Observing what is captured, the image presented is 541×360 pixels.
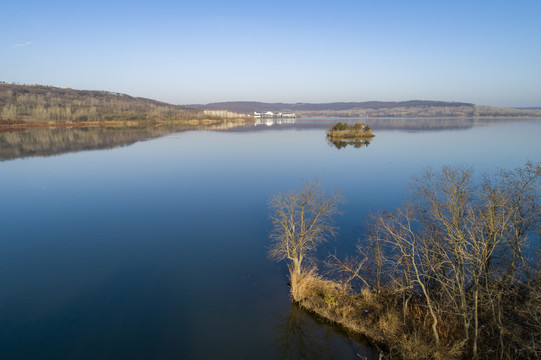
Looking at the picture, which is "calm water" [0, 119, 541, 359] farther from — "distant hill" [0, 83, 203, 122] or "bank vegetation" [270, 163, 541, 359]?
"distant hill" [0, 83, 203, 122]

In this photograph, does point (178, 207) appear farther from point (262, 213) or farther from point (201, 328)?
point (201, 328)

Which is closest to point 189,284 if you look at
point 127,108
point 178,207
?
point 178,207

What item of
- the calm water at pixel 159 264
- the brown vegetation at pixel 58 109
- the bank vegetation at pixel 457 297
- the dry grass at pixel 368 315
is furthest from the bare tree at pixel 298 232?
the brown vegetation at pixel 58 109

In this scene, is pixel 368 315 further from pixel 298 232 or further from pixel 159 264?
pixel 159 264

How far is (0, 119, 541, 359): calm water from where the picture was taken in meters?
9.06

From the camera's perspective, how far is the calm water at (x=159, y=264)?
29.7 feet

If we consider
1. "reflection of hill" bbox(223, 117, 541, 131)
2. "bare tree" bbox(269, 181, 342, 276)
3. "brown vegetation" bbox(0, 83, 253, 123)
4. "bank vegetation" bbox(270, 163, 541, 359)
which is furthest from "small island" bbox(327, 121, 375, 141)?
"brown vegetation" bbox(0, 83, 253, 123)

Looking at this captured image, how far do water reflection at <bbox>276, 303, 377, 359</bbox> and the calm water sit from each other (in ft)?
0.11

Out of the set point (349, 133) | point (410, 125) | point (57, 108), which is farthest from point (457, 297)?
point (57, 108)

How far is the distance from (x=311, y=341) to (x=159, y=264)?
301 inches

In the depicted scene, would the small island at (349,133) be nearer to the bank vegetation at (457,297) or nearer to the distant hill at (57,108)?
the bank vegetation at (457,297)

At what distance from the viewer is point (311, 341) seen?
9.13 meters

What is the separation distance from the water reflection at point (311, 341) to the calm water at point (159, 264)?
0.03 m

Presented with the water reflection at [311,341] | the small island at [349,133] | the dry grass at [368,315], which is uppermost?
the small island at [349,133]
